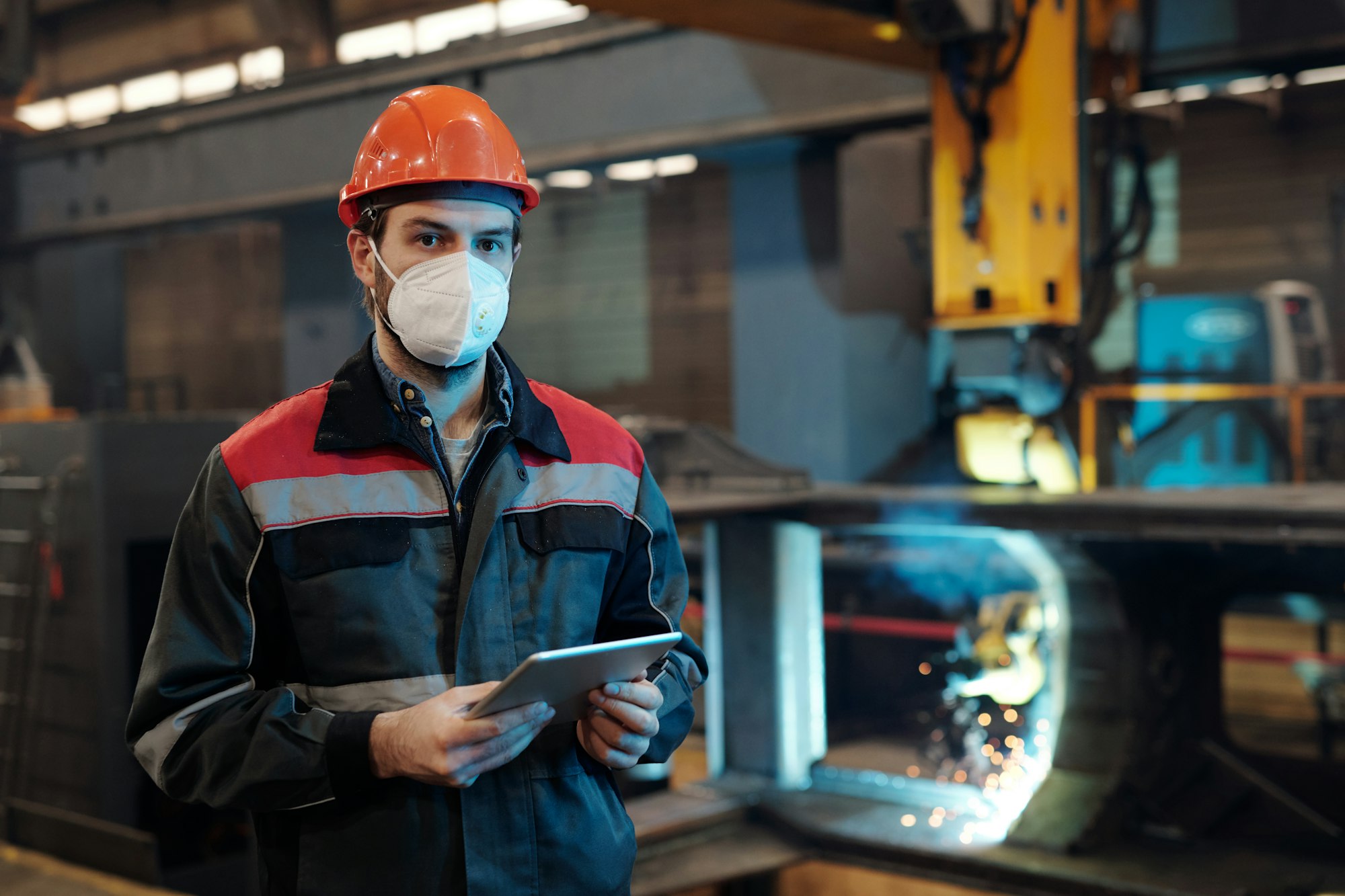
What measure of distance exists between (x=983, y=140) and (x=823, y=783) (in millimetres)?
2820

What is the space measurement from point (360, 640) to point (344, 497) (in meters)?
0.17

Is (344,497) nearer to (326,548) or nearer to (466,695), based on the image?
(326,548)

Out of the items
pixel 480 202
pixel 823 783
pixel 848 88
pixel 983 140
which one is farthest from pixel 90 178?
pixel 480 202

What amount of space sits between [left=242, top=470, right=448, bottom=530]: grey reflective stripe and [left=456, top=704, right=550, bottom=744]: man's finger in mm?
284

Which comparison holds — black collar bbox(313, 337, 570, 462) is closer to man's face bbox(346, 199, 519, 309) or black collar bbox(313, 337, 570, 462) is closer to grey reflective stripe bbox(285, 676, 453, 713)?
man's face bbox(346, 199, 519, 309)

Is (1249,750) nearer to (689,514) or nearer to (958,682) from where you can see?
(958,682)

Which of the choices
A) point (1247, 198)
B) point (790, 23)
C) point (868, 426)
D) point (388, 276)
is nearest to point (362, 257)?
point (388, 276)

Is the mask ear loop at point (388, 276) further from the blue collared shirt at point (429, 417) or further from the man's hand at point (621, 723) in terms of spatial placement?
the man's hand at point (621, 723)

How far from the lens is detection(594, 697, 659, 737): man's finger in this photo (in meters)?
1.46

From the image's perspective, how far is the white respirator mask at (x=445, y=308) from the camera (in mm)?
1523

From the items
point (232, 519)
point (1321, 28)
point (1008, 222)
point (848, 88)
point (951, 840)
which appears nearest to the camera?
point (232, 519)

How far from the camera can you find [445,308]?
5.00ft

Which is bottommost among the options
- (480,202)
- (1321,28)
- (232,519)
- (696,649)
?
(696,649)

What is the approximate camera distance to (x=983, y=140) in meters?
5.36
